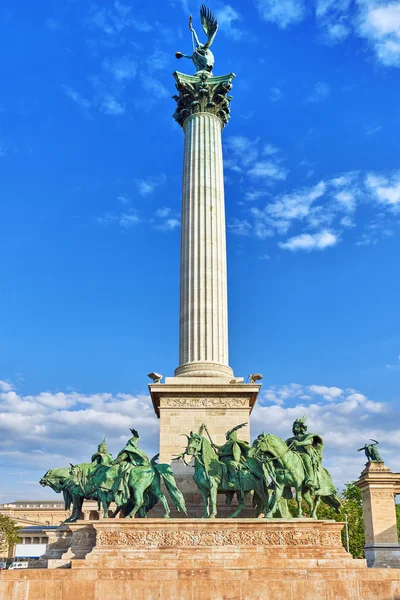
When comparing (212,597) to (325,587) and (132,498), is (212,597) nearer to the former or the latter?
(325,587)

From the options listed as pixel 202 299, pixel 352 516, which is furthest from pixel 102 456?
pixel 352 516

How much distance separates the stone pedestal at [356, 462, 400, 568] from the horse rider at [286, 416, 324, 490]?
17449 mm

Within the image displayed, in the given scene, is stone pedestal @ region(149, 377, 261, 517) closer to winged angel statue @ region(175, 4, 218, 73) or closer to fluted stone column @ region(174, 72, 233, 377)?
fluted stone column @ region(174, 72, 233, 377)

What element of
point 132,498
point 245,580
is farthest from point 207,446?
point 245,580

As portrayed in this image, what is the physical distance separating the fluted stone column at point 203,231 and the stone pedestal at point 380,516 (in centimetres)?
1712

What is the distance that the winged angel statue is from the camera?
1329 inches

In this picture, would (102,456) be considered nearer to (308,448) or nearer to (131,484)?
(131,484)

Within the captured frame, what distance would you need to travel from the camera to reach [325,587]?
18078 millimetres

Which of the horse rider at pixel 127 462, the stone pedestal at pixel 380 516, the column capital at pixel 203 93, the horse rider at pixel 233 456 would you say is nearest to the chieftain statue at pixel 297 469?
the horse rider at pixel 233 456

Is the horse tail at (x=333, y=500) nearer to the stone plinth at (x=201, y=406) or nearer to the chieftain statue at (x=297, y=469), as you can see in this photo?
the chieftain statue at (x=297, y=469)

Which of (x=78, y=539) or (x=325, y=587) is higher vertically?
(x=78, y=539)

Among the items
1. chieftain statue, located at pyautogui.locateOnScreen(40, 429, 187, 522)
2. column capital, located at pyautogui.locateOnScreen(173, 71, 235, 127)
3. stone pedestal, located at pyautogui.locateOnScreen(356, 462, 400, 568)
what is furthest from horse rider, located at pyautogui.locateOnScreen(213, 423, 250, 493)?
stone pedestal, located at pyautogui.locateOnScreen(356, 462, 400, 568)

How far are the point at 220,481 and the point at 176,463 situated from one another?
3518 mm

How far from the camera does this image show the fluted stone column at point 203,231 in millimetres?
27750
